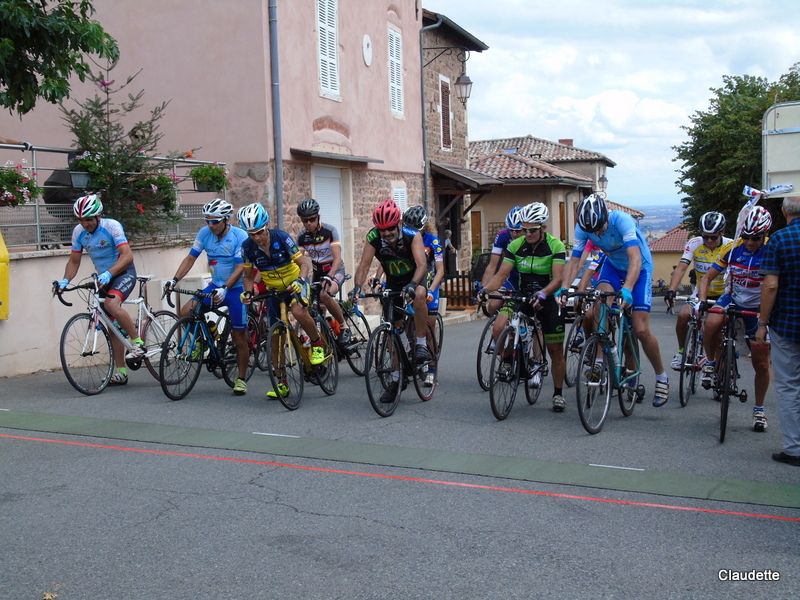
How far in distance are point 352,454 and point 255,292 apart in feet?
8.58

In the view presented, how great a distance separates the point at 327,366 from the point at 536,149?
51352 mm

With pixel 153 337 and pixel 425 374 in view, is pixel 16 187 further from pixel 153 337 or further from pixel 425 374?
pixel 425 374

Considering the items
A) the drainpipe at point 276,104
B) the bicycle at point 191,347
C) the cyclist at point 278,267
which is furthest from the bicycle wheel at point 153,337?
the drainpipe at point 276,104

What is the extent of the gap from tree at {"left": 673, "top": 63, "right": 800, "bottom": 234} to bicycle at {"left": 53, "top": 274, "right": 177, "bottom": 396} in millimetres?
34621

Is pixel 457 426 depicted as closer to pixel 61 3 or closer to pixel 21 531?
pixel 21 531

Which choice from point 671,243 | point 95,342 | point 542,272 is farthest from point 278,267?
point 671,243

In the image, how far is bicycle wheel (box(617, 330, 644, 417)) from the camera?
8555mm

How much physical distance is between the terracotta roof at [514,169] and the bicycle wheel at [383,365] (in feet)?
101

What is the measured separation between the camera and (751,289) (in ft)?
26.6

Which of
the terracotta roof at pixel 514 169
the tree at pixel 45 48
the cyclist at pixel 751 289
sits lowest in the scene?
the cyclist at pixel 751 289

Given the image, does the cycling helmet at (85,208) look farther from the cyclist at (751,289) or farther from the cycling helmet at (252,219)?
the cyclist at (751,289)

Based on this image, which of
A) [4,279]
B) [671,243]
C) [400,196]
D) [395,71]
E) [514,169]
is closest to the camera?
[4,279]

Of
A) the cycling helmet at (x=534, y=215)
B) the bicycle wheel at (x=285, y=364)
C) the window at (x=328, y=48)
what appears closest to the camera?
the cycling helmet at (x=534, y=215)

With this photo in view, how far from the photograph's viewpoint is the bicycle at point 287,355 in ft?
28.8
